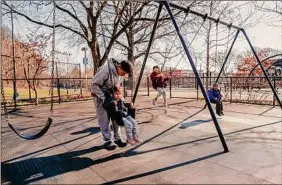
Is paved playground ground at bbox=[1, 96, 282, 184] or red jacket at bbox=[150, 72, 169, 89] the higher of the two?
red jacket at bbox=[150, 72, 169, 89]

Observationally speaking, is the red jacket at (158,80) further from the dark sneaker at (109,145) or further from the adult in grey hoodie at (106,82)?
the dark sneaker at (109,145)

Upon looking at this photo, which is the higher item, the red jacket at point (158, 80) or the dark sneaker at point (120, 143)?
the red jacket at point (158, 80)

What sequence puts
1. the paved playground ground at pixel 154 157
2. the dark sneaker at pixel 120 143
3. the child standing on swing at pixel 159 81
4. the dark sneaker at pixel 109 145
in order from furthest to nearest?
the child standing on swing at pixel 159 81 < the dark sneaker at pixel 120 143 < the dark sneaker at pixel 109 145 < the paved playground ground at pixel 154 157

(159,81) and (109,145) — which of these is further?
(159,81)

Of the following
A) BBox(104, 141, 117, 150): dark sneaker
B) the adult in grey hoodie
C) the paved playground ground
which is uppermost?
the adult in grey hoodie

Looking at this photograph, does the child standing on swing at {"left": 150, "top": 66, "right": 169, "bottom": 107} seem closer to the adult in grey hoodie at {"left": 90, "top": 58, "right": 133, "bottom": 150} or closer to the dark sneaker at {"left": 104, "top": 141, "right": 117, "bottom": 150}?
the adult in grey hoodie at {"left": 90, "top": 58, "right": 133, "bottom": 150}

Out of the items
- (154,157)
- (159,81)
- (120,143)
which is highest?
(159,81)

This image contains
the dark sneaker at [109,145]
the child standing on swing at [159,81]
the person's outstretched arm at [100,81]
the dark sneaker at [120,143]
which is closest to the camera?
the person's outstretched arm at [100,81]

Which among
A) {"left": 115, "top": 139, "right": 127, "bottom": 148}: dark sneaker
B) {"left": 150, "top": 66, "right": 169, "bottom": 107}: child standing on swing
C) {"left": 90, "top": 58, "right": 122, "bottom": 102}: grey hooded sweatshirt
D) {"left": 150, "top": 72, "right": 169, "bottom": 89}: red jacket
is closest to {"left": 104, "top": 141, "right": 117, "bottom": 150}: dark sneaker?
{"left": 115, "top": 139, "right": 127, "bottom": 148}: dark sneaker

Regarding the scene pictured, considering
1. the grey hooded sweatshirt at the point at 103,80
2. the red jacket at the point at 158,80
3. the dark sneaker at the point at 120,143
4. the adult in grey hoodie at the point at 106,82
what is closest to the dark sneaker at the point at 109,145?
the adult in grey hoodie at the point at 106,82

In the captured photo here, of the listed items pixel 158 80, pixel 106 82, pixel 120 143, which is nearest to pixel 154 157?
pixel 120 143

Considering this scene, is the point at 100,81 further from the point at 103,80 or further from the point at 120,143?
the point at 120,143

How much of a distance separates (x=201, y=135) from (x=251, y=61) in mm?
32910

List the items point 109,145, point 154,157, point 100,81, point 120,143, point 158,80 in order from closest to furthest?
point 154,157
point 100,81
point 109,145
point 120,143
point 158,80
